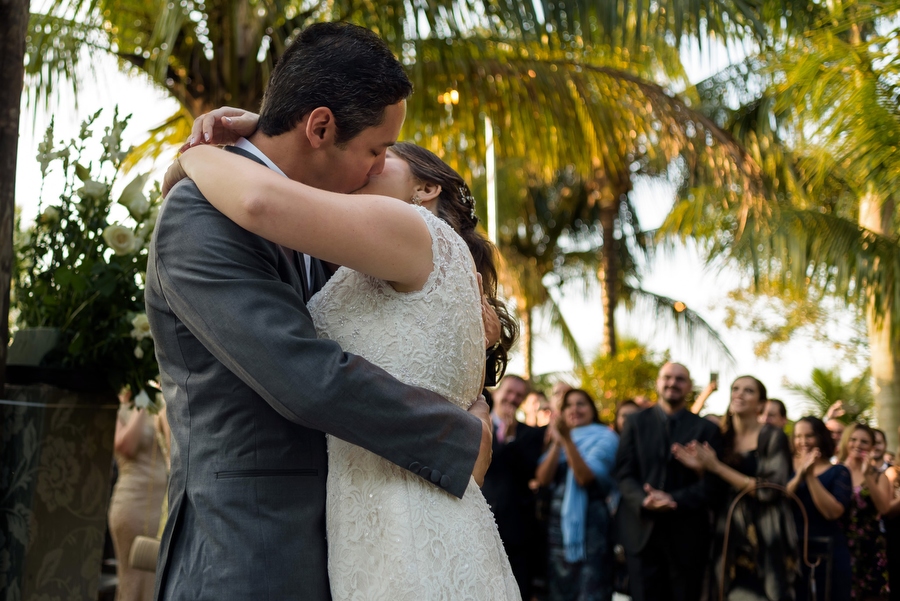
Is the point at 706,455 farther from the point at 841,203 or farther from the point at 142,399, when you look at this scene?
the point at 841,203

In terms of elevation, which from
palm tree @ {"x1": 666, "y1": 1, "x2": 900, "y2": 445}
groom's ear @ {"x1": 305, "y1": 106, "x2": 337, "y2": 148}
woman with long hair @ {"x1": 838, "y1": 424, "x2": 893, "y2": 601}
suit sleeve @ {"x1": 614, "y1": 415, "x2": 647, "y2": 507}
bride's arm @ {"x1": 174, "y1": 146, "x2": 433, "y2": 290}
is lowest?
Answer: woman with long hair @ {"x1": 838, "y1": 424, "x2": 893, "y2": 601}

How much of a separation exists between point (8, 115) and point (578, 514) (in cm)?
572

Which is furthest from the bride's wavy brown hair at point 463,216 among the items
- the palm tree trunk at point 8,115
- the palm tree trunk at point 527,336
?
the palm tree trunk at point 527,336

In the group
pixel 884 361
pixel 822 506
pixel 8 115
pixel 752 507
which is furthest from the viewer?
pixel 884 361

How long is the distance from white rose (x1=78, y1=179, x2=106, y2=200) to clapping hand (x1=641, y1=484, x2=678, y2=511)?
480 centimetres

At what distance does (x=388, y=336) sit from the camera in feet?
6.13

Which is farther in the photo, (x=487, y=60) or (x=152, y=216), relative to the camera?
(x=487, y=60)

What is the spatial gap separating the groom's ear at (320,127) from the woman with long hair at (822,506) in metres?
5.59

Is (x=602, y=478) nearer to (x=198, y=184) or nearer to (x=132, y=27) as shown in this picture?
(x=132, y=27)

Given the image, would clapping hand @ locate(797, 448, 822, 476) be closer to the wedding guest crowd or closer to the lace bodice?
the wedding guest crowd

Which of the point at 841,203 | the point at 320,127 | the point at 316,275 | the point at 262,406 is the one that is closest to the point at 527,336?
the point at 841,203

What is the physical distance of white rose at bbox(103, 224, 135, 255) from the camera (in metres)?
3.29

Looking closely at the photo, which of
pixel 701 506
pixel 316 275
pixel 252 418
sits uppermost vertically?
pixel 316 275

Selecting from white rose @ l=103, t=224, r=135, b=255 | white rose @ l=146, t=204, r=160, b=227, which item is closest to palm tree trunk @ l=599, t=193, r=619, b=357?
white rose @ l=146, t=204, r=160, b=227
